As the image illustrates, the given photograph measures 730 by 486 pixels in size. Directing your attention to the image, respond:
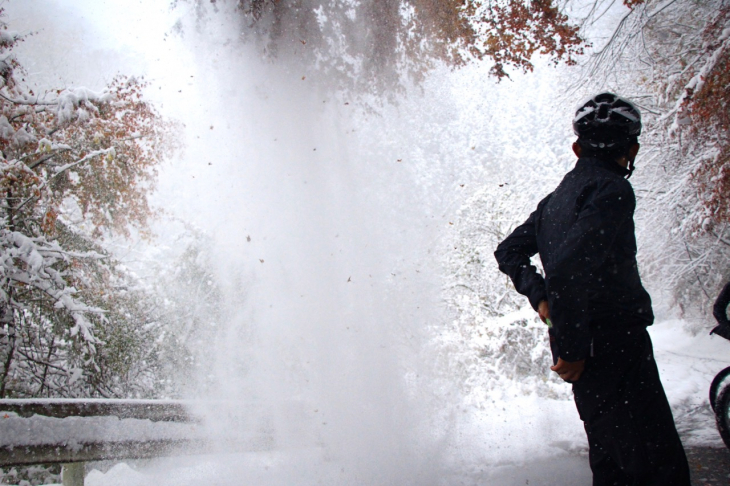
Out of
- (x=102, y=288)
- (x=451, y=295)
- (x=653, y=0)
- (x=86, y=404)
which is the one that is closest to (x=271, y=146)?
(x=86, y=404)

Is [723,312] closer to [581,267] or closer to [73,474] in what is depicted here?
[581,267]

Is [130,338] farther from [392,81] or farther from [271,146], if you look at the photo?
[392,81]

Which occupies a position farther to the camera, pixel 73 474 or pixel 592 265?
pixel 73 474

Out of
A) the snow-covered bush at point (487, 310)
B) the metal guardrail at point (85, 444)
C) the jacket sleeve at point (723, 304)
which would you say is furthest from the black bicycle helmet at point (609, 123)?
the snow-covered bush at point (487, 310)

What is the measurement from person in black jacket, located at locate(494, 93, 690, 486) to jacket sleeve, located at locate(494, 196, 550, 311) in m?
0.11

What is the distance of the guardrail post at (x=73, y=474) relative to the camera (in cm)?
218

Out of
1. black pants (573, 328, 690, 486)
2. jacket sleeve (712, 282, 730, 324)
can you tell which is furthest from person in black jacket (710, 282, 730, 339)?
black pants (573, 328, 690, 486)

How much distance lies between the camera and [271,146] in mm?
3170

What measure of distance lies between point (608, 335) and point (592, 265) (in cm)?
22

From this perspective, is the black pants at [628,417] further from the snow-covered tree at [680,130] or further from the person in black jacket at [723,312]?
the snow-covered tree at [680,130]

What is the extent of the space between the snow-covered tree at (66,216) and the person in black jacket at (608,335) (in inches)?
203

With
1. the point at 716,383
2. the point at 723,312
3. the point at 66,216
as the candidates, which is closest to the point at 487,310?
the point at 716,383

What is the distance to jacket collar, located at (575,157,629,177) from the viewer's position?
137cm

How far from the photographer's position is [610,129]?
1401 millimetres
